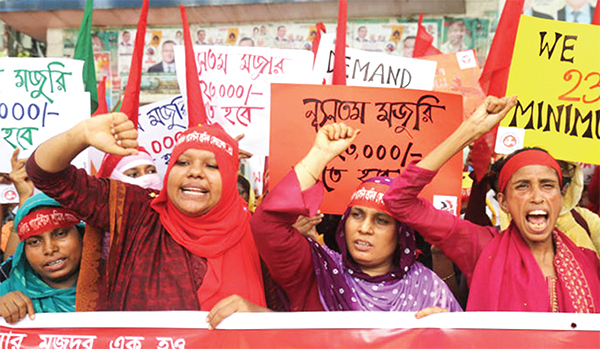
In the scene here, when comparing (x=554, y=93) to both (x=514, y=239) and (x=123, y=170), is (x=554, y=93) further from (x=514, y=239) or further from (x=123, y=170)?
(x=123, y=170)

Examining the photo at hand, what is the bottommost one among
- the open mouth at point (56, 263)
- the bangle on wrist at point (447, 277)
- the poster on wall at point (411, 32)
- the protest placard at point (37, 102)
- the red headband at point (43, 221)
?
the bangle on wrist at point (447, 277)

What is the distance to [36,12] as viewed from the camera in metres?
10.1

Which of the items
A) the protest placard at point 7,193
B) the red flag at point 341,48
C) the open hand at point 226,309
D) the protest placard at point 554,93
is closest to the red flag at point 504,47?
the protest placard at point 554,93

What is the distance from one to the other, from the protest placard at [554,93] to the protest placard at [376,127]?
280 millimetres

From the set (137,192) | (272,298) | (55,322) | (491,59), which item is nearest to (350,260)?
(272,298)

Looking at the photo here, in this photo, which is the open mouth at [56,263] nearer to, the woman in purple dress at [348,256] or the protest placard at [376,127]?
the woman in purple dress at [348,256]

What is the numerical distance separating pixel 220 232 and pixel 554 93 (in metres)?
1.67

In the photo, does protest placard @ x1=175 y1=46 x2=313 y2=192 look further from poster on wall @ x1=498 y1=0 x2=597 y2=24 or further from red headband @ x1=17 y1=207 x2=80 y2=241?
poster on wall @ x1=498 y1=0 x2=597 y2=24

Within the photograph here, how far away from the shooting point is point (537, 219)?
243 centimetres

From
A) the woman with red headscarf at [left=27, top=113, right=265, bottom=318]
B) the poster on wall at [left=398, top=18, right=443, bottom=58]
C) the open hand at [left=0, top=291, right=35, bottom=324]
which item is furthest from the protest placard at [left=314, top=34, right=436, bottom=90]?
the poster on wall at [left=398, top=18, right=443, bottom=58]

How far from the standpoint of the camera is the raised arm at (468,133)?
7.80 ft

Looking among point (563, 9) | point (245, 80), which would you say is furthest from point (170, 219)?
point (563, 9)

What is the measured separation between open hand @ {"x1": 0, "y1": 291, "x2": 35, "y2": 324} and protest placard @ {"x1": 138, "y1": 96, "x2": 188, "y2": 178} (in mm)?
1925

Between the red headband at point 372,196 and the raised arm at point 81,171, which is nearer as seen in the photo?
the raised arm at point 81,171
